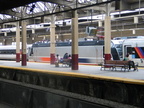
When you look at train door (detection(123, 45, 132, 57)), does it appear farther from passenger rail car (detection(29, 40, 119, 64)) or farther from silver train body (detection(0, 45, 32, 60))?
silver train body (detection(0, 45, 32, 60))

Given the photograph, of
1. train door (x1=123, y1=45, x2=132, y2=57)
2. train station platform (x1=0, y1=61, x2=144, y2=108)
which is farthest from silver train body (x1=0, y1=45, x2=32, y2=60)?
train station platform (x1=0, y1=61, x2=144, y2=108)

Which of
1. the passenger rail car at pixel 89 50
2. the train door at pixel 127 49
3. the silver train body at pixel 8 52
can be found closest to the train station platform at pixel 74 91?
the passenger rail car at pixel 89 50

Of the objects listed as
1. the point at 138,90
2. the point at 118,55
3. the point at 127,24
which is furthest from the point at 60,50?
the point at 138,90

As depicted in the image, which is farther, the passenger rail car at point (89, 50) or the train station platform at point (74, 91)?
the passenger rail car at point (89, 50)

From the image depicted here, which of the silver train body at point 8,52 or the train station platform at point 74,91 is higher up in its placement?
the silver train body at point 8,52

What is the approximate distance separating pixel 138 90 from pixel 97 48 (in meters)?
14.8

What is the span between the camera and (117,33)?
35.4 metres

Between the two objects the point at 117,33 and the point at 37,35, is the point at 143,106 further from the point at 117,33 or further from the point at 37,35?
the point at 37,35

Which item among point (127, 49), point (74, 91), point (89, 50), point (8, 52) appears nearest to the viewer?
point (74, 91)

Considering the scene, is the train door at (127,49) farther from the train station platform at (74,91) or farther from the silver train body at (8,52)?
the silver train body at (8,52)

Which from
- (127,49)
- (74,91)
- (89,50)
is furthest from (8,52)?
(74,91)

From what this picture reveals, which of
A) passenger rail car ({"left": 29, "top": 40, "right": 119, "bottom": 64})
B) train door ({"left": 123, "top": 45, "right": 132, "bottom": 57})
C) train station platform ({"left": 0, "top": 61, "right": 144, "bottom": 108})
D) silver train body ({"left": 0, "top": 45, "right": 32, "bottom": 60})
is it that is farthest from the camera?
silver train body ({"left": 0, "top": 45, "right": 32, "bottom": 60})

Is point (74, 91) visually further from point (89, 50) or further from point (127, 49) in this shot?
point (127, 49)

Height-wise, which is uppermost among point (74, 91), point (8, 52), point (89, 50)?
point (89, 50)
